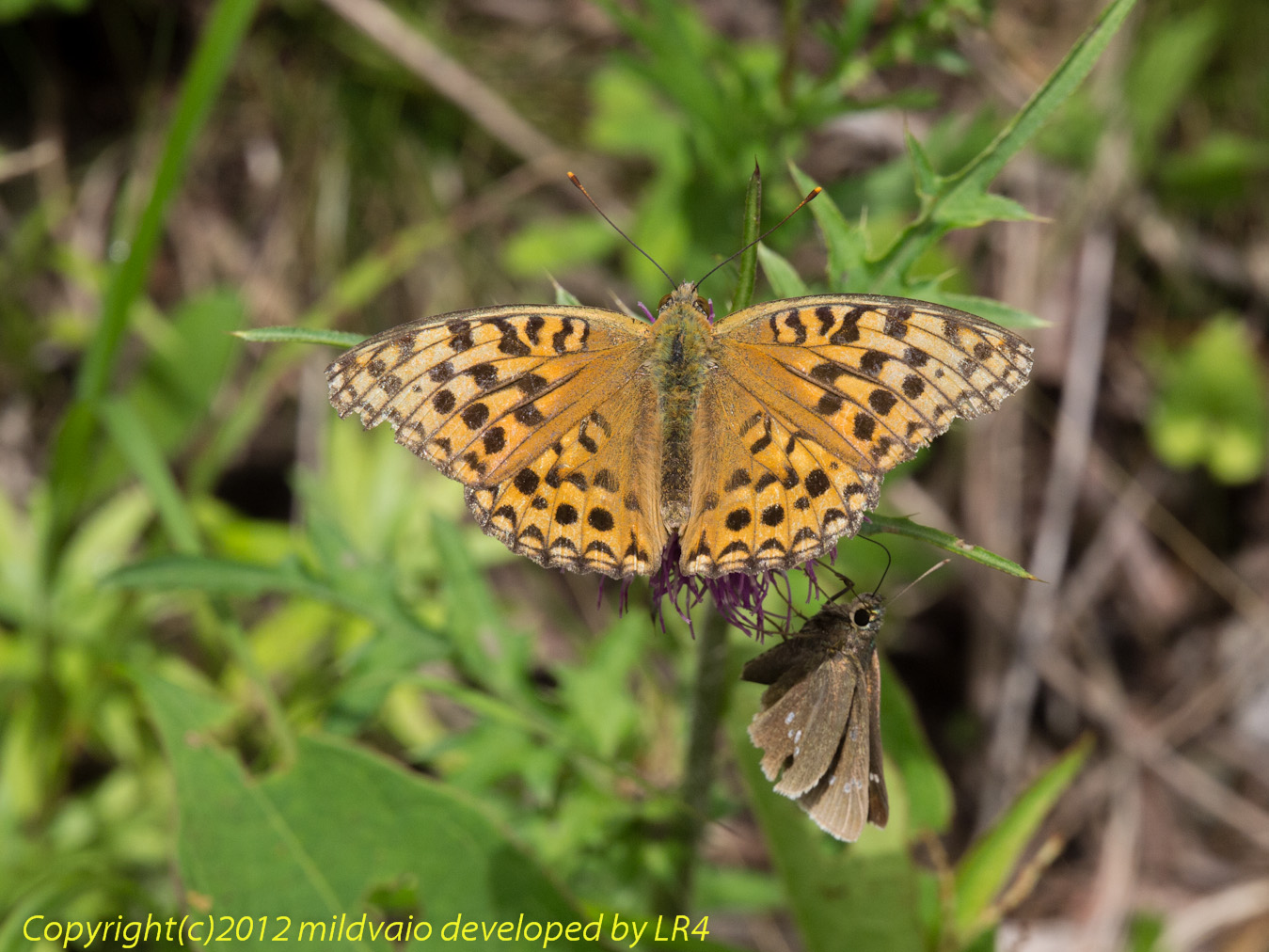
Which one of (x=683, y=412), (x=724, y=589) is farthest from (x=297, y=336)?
(x=724, y=589)

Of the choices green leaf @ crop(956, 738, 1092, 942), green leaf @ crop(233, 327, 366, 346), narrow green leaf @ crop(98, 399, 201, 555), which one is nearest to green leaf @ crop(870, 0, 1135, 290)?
green leaf @ crop(233, 327, 366, 346)

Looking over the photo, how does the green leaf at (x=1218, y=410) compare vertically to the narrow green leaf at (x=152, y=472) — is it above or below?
above

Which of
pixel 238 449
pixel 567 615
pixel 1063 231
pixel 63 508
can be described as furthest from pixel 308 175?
pixel 1063 231

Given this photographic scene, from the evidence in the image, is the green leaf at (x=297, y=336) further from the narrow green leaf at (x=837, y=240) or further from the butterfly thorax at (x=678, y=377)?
the narrow green leaf at (x=837, y=240)

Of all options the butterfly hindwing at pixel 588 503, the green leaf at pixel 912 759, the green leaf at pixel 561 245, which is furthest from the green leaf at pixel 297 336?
the green leaf at pixel 561 245

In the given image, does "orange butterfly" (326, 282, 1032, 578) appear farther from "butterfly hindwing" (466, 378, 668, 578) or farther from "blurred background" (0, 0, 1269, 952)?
"blurred background" (0, 0, 1269, 952)

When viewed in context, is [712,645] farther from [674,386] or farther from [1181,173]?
[1181,173]

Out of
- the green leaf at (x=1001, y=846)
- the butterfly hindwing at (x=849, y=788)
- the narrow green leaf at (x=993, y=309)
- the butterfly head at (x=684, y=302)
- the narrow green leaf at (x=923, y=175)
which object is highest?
the narrow green leaf at (x=923, y=175)
